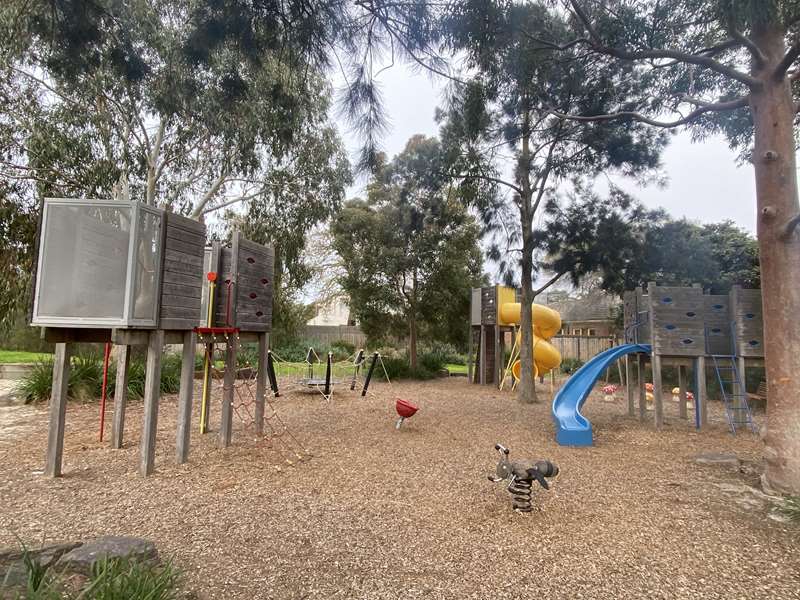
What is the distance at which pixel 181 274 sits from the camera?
452cm

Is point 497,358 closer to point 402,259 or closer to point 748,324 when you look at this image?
point 402,259

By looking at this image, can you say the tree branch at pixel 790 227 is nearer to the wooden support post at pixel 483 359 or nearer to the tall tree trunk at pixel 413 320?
the wooden support post at pixel 483 359

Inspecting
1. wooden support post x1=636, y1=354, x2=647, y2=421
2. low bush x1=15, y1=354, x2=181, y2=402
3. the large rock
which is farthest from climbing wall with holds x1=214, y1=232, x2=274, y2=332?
wooden support post x1=636, y1=354, x2=647, y2=421

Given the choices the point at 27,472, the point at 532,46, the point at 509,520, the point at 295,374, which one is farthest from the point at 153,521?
the point at 295,374

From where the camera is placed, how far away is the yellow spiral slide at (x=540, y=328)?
12328mm

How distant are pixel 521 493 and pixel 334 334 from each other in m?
19.0

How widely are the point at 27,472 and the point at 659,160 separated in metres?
10.0

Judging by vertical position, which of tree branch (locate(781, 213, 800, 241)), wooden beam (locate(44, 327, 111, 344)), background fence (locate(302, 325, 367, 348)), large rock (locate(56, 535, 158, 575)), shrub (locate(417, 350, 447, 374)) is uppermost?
tree branch (locate(781, 213, 800, 241))

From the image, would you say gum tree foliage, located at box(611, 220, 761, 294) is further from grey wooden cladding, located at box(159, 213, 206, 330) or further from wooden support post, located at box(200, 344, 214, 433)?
grey wooden cladding, located at box(159, 213, 206, 330)

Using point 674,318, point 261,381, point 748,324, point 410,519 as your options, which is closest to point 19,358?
point 261,381

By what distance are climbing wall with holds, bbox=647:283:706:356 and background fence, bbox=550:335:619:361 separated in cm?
1028

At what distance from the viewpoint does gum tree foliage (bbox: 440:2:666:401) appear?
147 inches

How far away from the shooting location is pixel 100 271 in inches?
160

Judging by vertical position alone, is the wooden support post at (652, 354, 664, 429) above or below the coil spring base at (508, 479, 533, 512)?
above
